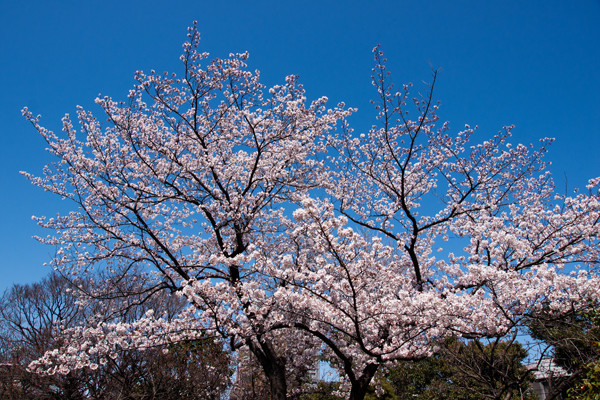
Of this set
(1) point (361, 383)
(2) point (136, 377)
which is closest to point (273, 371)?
(1) point (361, 383)

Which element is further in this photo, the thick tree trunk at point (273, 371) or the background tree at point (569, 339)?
the thick tree trunk at point (273, 371)

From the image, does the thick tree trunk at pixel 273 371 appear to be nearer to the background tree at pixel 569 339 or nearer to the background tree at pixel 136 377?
the background tree at pixel 136 377

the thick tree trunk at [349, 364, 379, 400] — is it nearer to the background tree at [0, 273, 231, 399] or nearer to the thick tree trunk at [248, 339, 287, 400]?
the thick tree trunk at [248, 339, 287, 400]

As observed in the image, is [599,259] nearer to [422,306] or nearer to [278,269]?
[422,306]

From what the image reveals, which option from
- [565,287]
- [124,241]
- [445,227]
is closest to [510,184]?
[445,227]

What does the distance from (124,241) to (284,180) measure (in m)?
4.01

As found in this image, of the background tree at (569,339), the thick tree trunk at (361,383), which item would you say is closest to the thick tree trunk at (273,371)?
the thick tree trunk at (361,383)

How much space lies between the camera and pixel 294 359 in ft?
42.3

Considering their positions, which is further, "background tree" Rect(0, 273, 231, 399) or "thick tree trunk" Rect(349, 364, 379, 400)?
"background tree" Rect(0, 273, 231, 399)

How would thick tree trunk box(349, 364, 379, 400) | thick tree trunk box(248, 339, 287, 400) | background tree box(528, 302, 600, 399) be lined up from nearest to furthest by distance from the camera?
background tree box(528, 302, 600, 399)
thick tree trunk box(349, 364, 379, 400)
thick tree trunk box(248, 339, 287, 400)

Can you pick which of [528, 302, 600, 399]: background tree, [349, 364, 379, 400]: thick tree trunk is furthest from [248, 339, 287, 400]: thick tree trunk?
[528, 302, 600, 399]: background tree

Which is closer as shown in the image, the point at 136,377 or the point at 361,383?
the point at 361,383

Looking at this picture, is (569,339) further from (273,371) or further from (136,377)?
(136,377)

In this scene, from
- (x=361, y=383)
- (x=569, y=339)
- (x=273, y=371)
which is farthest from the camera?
(x=273, y=371)
